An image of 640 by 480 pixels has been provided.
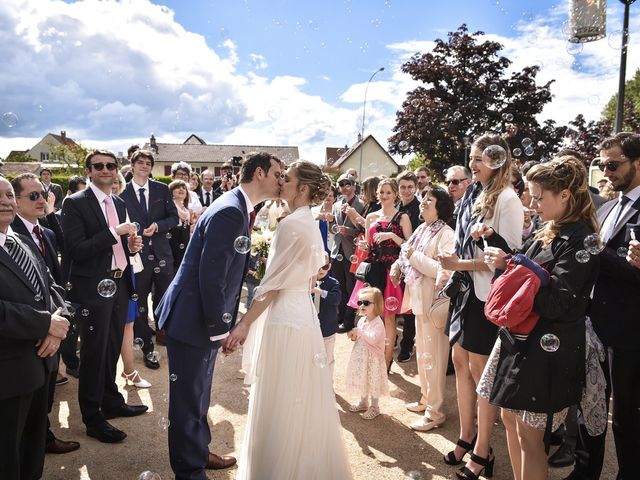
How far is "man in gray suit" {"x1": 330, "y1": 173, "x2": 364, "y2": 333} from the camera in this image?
25.0ft

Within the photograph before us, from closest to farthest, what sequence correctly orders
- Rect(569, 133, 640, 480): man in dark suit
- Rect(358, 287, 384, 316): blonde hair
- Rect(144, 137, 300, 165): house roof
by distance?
Rect(569, 133, 640, 480): man in dark suit
Rect(358, 287, 384, 316): blonde hair
Rect(144, 137, 300, 165): house roof

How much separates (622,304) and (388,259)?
114 inches

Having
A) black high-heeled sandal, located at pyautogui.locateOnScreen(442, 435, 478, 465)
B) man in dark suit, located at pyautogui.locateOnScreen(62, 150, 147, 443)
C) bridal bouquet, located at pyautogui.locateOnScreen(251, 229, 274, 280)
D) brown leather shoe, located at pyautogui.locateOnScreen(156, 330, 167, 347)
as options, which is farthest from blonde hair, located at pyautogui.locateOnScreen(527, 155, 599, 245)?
brown leather shoe, located at pyautogui.locateOnScreen(156, 330, 167, 347)

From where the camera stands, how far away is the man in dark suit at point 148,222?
19.2ft

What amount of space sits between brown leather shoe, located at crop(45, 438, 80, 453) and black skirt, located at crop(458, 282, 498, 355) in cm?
339

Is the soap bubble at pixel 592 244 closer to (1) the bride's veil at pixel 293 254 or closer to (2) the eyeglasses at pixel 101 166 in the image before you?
(1) the bride's veil at pixel 293 254

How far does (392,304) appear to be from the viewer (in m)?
A: 5.54

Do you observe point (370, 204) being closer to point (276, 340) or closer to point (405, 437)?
point (405, 437)

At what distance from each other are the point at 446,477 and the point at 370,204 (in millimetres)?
4419

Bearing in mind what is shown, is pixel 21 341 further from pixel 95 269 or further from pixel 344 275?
pixel 344 275

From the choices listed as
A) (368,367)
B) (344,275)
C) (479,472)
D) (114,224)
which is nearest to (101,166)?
(114,224)

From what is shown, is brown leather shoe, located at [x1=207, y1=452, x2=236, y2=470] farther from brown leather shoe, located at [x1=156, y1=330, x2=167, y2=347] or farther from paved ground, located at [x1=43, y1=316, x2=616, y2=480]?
brown leather shoe, located at [x1=156, y1=330, x2=167, y2=347]

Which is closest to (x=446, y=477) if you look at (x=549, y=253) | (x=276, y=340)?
(x=276, y=340)

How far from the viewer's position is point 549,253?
2738 mm
